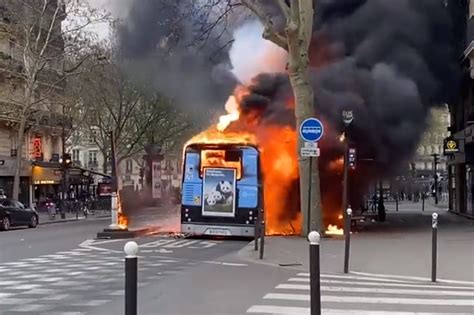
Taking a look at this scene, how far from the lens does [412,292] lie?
11305 mm

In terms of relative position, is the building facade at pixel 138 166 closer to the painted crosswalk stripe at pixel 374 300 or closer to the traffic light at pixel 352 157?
the traffic light at pixel 352 157

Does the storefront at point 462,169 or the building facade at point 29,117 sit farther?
the building facade at point 29,117

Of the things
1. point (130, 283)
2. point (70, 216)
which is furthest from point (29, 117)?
point (130, 283)

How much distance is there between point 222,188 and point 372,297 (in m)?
12.3

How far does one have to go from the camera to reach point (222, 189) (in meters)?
22.7

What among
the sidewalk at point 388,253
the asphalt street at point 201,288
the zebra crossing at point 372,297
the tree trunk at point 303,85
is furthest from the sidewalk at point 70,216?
the zebra crossing at point 372,297

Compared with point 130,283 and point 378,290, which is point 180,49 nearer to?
point 378,290

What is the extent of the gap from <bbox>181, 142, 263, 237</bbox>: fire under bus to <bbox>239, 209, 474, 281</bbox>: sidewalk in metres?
1.24

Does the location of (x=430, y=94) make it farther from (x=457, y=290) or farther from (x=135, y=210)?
(x=457, y=290)

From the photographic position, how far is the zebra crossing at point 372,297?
9.59 metres

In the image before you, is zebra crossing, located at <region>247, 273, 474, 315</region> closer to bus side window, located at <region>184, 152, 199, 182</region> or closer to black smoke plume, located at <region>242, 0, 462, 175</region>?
bus side window, located at <region>184, 152, 199, 182</region>

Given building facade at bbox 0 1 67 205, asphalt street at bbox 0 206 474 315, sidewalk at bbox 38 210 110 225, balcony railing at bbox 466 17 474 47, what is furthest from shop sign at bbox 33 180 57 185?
asphalt street at bbox 0 206 474 315

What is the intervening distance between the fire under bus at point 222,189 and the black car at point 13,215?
12.5m

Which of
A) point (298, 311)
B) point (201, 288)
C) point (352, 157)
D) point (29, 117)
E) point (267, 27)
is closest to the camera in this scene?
point (298, 311)
